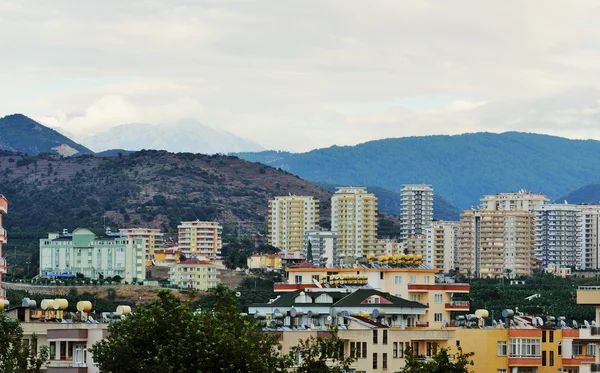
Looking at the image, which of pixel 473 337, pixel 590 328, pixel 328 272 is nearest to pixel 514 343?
pixel 473 337

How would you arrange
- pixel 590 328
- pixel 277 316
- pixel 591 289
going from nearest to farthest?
pixel 591 289 → pixel 590 328 → pixel 277 316

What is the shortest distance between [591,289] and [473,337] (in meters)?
14.1

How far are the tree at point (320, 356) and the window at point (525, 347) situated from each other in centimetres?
1251

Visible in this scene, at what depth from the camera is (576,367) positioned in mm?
79438

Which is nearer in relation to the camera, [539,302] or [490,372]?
[490,372]

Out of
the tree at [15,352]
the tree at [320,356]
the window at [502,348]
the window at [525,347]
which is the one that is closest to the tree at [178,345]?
the tree at [320,356]

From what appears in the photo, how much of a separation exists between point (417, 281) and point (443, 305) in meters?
2.09

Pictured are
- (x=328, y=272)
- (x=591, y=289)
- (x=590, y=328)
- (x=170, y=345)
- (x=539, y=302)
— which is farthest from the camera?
(x=539, y=302)

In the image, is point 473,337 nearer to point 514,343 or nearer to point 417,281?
point 514,343

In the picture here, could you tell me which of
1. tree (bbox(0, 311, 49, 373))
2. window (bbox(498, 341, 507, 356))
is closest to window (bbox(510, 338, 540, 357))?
window (bbox(498, 341, 507, 356))

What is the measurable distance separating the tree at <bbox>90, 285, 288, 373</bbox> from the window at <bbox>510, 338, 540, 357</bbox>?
59.0 feet

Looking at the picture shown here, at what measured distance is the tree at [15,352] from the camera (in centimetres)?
5788

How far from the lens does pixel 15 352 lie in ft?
193

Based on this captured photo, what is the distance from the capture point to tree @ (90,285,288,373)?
60.3 metres
